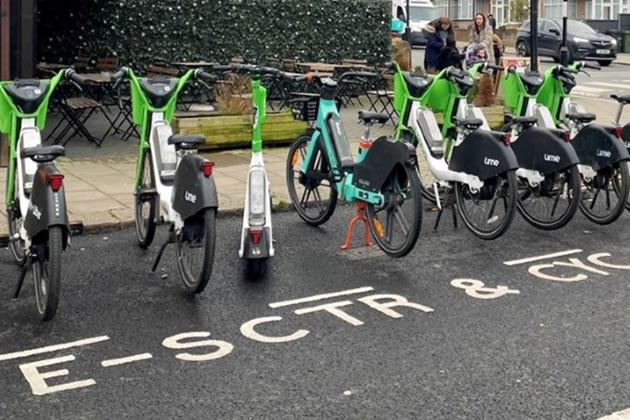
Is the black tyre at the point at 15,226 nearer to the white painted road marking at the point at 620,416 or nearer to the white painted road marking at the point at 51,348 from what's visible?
the white painted road marking at the point at 51,348

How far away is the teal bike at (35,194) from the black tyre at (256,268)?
1.36 metres

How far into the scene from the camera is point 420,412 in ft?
12.4

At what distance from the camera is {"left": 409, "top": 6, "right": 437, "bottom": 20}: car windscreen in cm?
3912

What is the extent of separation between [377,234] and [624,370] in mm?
2407

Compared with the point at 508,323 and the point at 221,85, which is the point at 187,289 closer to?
the point at 508,323

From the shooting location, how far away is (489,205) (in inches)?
268

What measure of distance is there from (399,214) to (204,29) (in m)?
9.30

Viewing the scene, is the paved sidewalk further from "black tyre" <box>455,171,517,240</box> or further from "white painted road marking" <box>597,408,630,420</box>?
"white painted road marking" <box>597,408,630,420</box>

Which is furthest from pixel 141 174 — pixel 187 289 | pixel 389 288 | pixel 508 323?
pixel 508 323

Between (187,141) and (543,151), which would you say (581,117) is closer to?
(543,151)

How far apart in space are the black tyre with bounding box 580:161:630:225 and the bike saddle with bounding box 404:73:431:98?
4.90 ft

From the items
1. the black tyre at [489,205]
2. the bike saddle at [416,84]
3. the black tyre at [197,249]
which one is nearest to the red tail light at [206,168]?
the black tyre at [197,249]

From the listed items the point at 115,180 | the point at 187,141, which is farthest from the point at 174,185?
the point at 115,180

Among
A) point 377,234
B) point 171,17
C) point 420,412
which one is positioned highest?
point 171,17
